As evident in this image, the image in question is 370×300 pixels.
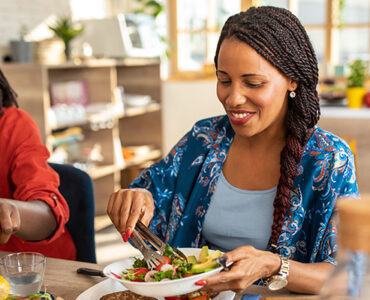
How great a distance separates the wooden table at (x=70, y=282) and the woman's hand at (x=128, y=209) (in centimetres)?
12

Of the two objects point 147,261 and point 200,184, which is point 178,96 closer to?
point 200,184

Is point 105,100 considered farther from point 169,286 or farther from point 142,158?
point 169,286

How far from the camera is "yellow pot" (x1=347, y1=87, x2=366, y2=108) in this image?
11.3ft

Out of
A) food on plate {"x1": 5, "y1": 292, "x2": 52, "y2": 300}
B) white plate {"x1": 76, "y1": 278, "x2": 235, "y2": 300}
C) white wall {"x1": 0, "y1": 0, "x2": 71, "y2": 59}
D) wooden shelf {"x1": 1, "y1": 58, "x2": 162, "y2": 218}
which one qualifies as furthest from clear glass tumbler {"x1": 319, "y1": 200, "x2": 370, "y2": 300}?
white wall {"x1": 0, "y1": 0, "x2": 71, "y2": 59}

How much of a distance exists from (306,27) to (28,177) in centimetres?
391

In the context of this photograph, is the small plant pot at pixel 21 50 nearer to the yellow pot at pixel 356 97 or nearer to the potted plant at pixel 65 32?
the potted plant at pixel 65 32

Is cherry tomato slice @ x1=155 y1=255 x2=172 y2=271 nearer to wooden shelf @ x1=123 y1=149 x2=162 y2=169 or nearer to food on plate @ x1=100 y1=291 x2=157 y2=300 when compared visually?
food on plate @ x1=100 y1=291 x2=157 y2=300

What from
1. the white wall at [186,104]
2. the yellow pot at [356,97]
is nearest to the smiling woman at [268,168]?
the yellow pot at [356,97]

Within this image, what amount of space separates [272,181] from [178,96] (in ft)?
11.7

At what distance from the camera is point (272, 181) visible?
1.35m

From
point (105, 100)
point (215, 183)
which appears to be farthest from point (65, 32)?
point (215, 183)

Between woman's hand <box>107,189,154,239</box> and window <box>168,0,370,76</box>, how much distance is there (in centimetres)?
375

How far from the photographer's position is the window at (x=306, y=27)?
15.8 ft

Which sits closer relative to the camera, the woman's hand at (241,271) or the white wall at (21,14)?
the woman's hand at (241,271)
